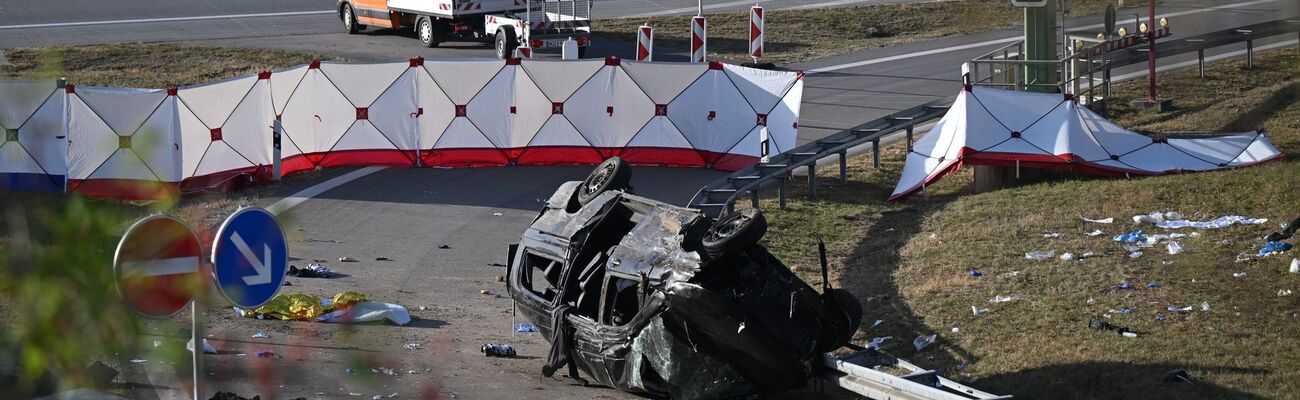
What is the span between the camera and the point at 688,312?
8.42m

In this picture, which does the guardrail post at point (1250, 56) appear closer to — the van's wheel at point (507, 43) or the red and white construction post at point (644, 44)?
the red and white construction post at point (644, 44)

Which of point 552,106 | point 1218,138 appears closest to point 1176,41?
point 1218,138

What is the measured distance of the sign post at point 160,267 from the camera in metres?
4.57

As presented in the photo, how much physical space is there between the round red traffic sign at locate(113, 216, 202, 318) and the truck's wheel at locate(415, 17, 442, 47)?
26154 mm

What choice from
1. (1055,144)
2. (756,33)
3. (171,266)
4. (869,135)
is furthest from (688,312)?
(756,33)

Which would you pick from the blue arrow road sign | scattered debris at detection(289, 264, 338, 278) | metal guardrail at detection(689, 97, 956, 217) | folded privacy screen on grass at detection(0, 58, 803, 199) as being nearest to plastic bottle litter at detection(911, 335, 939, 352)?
metal guardrail at detection(689, 97, 956, 217)

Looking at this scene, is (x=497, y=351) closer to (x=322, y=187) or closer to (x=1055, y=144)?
(x=322, y=187)

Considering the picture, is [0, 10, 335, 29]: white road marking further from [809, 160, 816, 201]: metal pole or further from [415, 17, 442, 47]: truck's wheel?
[809, 160, 816, 201]: metal pole

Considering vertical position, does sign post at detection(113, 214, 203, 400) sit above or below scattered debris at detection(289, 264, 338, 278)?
above

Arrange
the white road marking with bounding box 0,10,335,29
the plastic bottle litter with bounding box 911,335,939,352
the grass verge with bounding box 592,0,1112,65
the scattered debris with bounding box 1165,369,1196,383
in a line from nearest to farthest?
the scattered debris with bounding box 1165,369,1196,383 < the plastic bottle litter with bounding box 911,335,939,352 < the grass verge with bounding box 592,0,1112,65 < the white road marking with bounding box 0,10,335,29

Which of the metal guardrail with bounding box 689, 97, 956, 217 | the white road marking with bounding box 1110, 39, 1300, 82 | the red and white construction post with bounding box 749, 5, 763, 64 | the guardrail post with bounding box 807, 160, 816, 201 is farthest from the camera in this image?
the red and white construction post with bounding box 749, 5, 763, 64

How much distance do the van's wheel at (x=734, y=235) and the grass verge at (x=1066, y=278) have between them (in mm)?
2089

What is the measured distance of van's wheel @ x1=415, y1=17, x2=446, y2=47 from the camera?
3145 cm

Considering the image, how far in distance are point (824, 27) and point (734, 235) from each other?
25564mm
